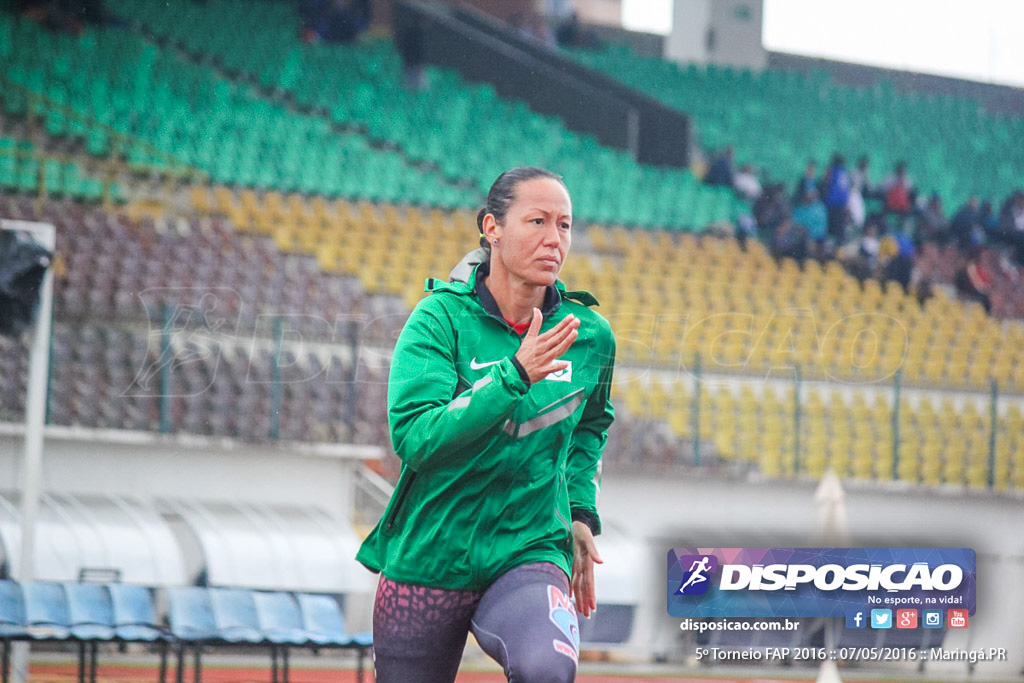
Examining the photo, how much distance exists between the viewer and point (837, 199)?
25.6ft

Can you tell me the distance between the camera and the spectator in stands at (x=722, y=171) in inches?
311

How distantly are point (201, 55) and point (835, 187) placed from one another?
12.4 feet

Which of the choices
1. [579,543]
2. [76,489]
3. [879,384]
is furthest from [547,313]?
[879,384]

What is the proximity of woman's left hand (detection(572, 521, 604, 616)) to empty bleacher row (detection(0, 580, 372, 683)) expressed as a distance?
7.80 ft

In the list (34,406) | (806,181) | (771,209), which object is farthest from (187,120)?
(806,181)

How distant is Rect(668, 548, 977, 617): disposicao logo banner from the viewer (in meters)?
5.63

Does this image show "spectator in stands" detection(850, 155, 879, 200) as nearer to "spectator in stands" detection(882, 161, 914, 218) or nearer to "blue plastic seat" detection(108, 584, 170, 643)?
"spectator in stands" detection(882, 161, 914, 218)

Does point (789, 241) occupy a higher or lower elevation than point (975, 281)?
higher

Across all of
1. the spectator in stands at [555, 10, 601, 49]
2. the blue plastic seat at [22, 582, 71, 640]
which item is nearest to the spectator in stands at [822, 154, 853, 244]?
the spectator in stands at [555, 10, 601, 49]

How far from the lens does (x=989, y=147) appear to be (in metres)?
7.00

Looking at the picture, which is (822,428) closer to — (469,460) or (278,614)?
(278,614)

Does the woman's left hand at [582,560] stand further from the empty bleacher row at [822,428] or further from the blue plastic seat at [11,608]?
the empty bleacher row at [822,428]

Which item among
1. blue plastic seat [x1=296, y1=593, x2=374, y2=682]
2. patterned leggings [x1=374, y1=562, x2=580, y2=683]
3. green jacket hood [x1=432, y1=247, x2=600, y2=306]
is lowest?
blue plastic seat [x1=296, y1=593, x2=374, y2=682]

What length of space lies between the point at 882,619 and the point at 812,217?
2952 mm
